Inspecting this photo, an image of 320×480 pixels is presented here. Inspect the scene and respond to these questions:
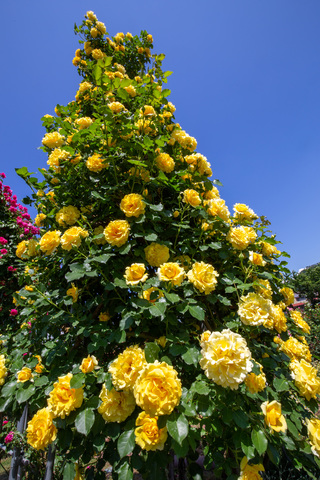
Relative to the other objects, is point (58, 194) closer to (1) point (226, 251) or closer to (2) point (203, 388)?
(1) point (226, 251)

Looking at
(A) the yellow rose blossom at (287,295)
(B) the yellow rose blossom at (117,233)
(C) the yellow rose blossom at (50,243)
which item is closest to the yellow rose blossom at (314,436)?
(A) the yellow rose blossom at (287,295)

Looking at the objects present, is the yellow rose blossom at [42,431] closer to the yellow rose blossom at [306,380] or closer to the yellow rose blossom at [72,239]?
the yellow rose blossom at [72,239]

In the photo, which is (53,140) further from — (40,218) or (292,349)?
(292,349)

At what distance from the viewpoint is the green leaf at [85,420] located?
95 centimetres

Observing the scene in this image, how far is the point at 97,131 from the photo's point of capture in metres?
1.43

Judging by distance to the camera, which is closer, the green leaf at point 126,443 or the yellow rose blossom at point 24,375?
the green leaf at point 126,443

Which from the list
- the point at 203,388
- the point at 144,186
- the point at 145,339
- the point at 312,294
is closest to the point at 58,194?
the point at 144,186

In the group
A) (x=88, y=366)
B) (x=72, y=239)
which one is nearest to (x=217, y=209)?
(x=72, y=239)

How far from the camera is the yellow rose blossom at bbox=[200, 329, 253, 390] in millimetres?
872

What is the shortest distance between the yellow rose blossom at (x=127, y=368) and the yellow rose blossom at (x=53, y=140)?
4.83 feet

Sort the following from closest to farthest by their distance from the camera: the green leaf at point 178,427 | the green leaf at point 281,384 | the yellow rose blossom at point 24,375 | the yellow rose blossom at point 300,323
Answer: the green leaf at point 178,427, the green leaf at point 281,384, the yellow rose blossom at point 24,375, the yellow rose blossom at point 300,323

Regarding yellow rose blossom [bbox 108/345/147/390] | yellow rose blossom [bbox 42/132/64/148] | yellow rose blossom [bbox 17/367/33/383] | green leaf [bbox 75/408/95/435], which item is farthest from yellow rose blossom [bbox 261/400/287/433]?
yellow rose blossom [bbox 42/132/64/148]

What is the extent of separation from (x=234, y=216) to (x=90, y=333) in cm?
118

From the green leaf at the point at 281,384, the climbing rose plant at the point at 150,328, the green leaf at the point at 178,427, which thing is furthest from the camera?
the green leaf at the point at 281,384
